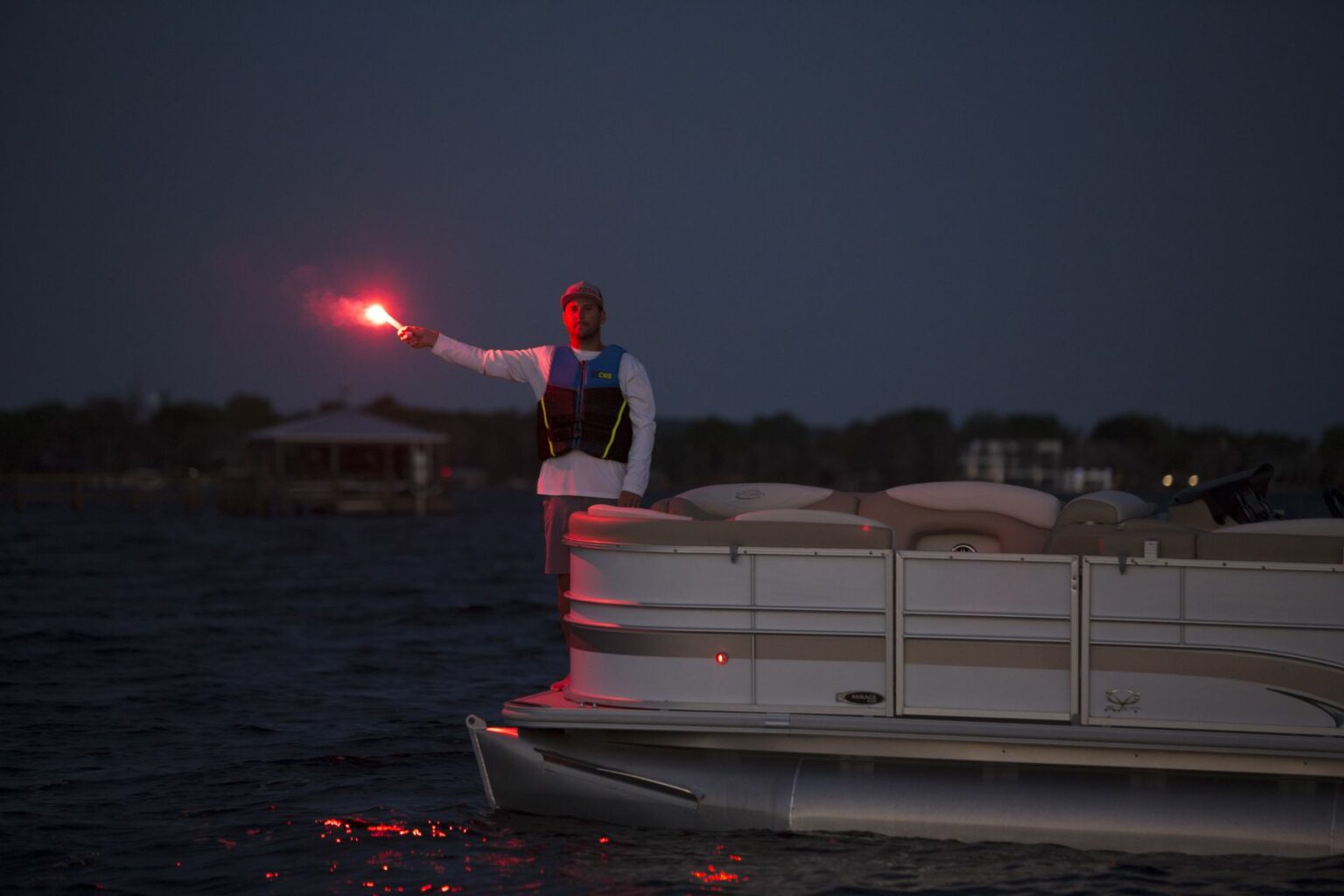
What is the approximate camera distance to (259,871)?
25.1ft

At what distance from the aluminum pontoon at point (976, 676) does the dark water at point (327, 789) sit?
0.18 meters

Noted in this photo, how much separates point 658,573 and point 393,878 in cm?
214

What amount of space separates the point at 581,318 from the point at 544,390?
0.47 m

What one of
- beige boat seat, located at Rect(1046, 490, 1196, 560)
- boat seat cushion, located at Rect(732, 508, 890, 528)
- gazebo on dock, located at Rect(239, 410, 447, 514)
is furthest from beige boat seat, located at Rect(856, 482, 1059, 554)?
gazebo on dock, located at Rect(239, 410, 447, 514)

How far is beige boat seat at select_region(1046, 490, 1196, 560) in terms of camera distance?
6879mm

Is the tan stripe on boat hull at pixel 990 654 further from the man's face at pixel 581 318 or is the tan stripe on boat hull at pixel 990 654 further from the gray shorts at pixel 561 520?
the man's face at pixel 581 318

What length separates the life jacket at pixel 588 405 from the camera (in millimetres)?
8195

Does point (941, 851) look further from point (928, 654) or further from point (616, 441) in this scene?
point (616, 441)

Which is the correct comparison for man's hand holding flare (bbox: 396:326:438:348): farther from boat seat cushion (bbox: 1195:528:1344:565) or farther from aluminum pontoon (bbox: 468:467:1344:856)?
boat seat cushion (bbox: 1195:528:1344:565)

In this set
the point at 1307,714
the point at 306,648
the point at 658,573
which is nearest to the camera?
the point at 1307,714

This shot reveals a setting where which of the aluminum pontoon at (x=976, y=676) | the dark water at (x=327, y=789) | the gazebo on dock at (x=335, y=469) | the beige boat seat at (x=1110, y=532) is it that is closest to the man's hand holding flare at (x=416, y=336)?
the aluminum pontoon at (x=976, y=676)

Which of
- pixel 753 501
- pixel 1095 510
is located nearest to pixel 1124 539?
pixel 1095 510

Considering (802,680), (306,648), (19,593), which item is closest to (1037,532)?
(802,680)

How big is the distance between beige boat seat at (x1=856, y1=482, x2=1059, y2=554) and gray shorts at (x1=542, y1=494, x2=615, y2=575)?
163cm
